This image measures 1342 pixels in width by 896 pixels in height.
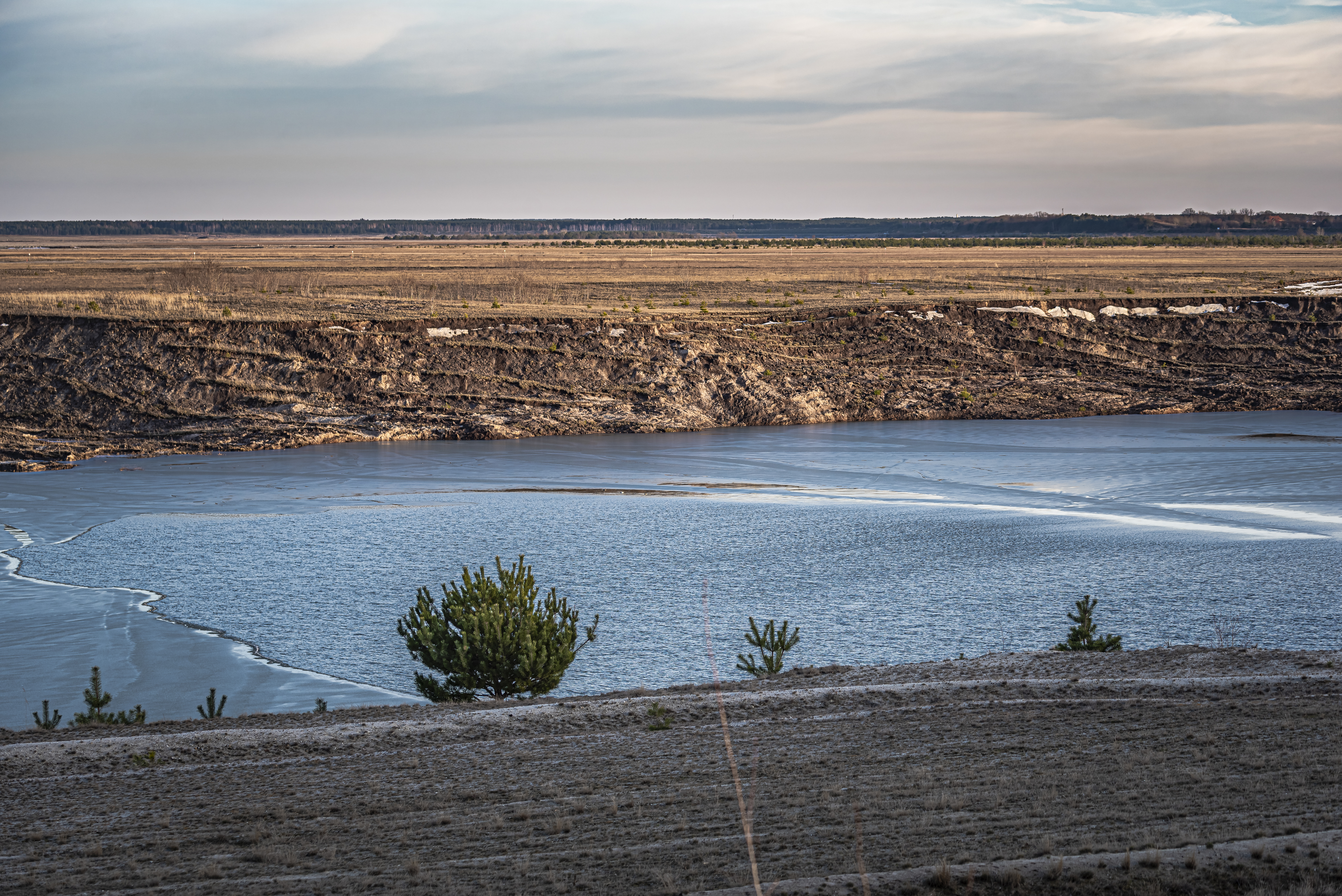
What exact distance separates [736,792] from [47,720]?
594 centimetres

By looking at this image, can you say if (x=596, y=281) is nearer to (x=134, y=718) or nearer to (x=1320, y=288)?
(x=1320, y=288)

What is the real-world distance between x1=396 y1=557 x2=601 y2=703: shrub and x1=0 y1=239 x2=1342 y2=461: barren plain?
2014 cm

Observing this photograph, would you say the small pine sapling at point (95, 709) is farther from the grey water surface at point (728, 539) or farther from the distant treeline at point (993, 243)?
the distant treeline at point (993, 243)

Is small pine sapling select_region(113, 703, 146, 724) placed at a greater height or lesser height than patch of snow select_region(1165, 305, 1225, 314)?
lesser

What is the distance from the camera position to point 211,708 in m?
9.48

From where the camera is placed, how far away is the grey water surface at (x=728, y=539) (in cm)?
1272

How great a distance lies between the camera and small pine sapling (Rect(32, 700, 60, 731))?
29.7 feet

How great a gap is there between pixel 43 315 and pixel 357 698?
2824 cm

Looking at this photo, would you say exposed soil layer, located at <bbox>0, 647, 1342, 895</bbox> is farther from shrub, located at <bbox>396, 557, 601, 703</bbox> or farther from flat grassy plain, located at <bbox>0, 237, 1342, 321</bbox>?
flat grassy plain, located at <bbox>0, 237, 1342, 321</bbox>

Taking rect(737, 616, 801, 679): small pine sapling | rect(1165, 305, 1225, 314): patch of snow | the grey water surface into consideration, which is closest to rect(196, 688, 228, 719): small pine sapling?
the grey water surface

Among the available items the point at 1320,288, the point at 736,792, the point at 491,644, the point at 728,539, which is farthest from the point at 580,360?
the point at 1320,288

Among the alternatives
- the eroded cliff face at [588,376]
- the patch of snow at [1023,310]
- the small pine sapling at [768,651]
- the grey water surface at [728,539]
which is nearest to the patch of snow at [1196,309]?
the eroded cliff face at [588,376]

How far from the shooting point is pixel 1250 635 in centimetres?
1211

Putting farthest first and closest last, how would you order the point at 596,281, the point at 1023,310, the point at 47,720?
the point at 596,281 < the point at 1023,310 < the point at 47,720
